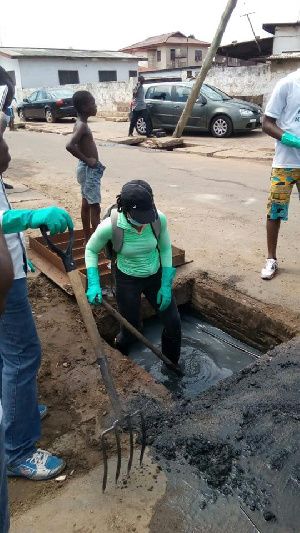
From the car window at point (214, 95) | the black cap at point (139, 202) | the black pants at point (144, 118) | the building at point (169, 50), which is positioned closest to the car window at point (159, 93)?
the black pants at point (144, 118)

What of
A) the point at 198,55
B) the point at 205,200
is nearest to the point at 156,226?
the point at 205,200

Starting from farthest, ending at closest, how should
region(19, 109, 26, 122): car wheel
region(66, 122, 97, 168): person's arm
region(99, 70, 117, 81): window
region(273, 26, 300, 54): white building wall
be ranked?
region(99, 70, 117, 81): window, region(19, 109, 26, 122): car wheel, region(273, 26, 300, 54): white building wall, region(66, 122, 97, 168): person's arm

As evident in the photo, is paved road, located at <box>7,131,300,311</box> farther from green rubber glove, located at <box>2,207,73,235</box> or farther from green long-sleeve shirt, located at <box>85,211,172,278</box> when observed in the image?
green rubber glove, located at <box>2,207,73,235</box>

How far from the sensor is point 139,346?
15.2ft

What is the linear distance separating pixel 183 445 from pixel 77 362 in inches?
49.4

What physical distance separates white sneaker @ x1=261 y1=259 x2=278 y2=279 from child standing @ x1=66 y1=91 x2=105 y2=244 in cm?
206

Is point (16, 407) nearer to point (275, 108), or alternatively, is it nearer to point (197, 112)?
point (275, 108)

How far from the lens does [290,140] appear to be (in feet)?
12.9

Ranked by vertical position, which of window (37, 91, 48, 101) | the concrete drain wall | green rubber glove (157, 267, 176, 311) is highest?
window (37, 91, 48, 101)

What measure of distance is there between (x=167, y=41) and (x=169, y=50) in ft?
3.40

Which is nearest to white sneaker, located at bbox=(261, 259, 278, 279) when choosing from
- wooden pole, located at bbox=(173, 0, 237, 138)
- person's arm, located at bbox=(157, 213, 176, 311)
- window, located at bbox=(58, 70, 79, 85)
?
person's arm, located at bbox=(157, 213, 176, 311)

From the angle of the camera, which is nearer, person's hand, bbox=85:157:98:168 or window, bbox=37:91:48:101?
person's hand, bbox=85:157:98:168

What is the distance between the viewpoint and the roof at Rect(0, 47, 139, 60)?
28.0 metres

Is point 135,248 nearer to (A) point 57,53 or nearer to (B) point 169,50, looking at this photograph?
(A) point 57,53
